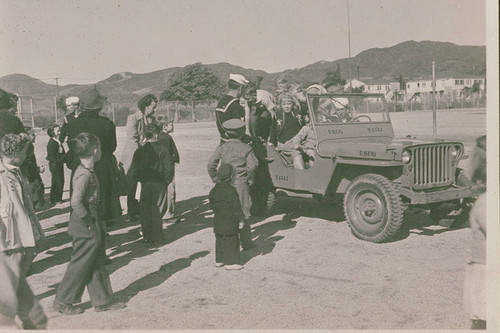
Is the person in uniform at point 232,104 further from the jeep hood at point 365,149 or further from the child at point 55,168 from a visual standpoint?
the child at point 55,168

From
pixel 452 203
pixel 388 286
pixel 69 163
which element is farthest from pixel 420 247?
pixel 69 163

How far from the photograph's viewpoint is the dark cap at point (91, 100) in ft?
17.5

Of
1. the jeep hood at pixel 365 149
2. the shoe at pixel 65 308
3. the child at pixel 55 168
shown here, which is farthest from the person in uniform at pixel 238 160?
the child at pixel 55 168

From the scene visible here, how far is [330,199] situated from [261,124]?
1.45 meters

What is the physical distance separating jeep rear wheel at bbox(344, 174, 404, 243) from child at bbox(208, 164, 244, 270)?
5.16 feet

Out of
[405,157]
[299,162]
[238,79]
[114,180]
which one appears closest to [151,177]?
[114,180]

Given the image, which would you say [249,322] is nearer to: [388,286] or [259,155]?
[388,286]

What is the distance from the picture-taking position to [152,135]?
6023mm

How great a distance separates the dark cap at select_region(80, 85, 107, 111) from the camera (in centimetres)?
533

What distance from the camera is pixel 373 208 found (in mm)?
Result: 5930

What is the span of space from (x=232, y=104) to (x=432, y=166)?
8.27 feet

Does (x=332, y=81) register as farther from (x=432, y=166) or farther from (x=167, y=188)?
(x=167, y=188)

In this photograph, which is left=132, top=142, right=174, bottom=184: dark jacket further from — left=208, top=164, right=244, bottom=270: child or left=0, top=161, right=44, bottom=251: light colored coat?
left=0, top=161, right=44, bottom=251: light colored coat

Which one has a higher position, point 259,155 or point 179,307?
point 259,155
